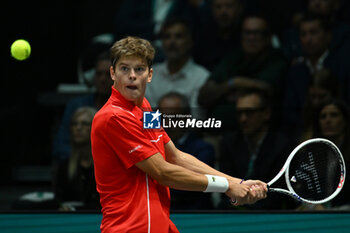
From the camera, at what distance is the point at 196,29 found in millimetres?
5000

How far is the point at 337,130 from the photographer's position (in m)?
3.93

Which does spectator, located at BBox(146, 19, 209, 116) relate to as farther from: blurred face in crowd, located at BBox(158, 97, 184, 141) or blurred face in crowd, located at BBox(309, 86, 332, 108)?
blurred face in crowd, located at BBox(309, 86, 332, 108)

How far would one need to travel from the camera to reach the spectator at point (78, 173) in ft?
13.4

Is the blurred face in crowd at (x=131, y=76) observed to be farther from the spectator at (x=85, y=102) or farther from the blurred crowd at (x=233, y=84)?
the spectator at (x=85, y=102)

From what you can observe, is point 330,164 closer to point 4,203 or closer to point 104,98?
point 104,98

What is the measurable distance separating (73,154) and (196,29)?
141 cm

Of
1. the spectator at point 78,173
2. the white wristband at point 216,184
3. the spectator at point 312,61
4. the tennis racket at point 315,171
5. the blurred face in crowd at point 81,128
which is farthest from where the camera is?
the spectator at point 312,61

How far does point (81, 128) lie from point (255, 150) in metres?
1.13

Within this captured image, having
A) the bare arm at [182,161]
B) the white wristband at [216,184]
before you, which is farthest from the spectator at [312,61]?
the white wristband at [216,184]

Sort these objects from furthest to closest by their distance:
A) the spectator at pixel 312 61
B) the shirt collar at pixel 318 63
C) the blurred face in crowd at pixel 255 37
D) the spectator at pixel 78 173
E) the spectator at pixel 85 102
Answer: the blurred face in crowd at pixel 255 37 → the shirt collar at pixel 318 63 → the spectator at pixel 312 61 → the spectator at pixel 85 102 → the spectator at pixel 78 173

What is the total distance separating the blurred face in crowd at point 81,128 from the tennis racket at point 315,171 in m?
1.51

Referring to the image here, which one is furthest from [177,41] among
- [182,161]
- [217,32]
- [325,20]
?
[182,161]

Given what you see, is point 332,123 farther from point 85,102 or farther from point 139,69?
point 139,69

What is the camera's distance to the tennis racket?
3057 mm
